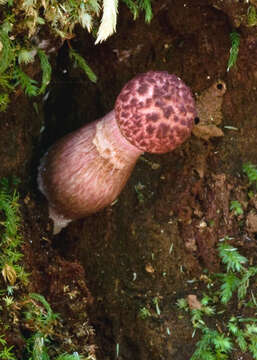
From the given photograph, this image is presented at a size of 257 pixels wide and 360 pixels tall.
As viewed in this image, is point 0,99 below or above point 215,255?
above

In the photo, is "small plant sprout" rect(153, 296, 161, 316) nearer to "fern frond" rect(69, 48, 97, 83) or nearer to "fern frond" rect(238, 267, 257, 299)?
"fern frond" rect(238, 267, 257, 299)

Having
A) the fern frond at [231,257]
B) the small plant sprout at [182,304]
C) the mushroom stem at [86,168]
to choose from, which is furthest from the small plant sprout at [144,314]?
the mushroom stem at [86,168]

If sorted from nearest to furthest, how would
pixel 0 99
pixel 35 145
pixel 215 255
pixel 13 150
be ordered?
pixel 0 99 < pixel 13 150 < pixel 35 145 < pixel 215 255

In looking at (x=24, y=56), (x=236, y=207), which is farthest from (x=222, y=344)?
(x=24, y=56)

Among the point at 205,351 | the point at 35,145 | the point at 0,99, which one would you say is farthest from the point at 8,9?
the point at 205,351

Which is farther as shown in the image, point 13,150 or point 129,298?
point 129,298

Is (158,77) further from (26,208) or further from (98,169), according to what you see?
(26,208)

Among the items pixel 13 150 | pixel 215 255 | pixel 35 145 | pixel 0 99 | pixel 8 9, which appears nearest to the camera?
pixel 8 9

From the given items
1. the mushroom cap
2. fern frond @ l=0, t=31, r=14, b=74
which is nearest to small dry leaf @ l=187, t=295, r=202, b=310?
the mushroom cap
